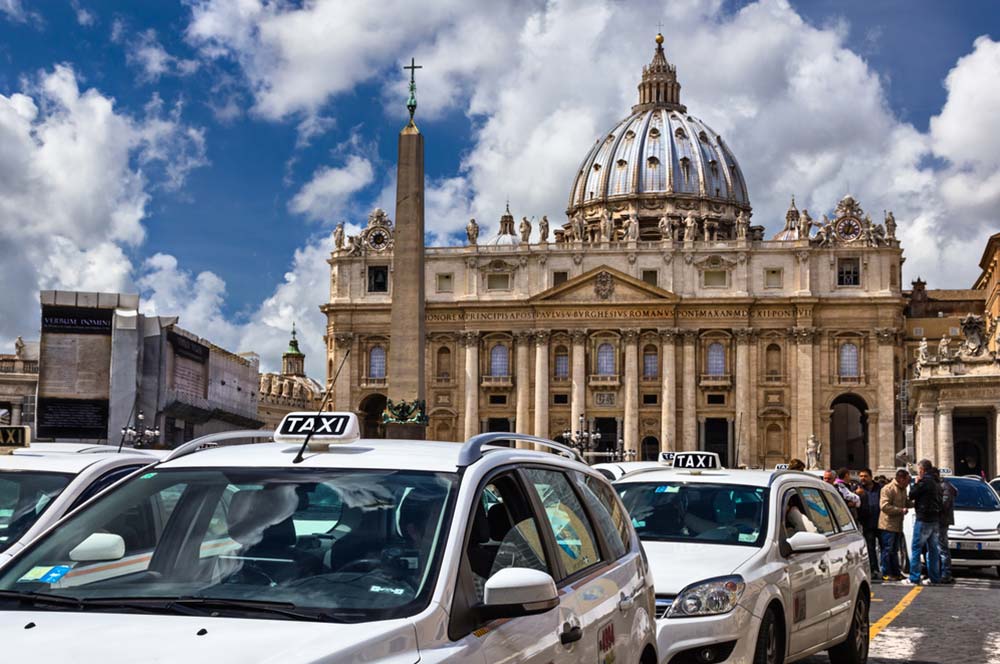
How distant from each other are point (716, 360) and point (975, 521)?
63460 mm

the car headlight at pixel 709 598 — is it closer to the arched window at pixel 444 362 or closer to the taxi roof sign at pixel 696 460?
the taxi roof sign at pixel 696 460

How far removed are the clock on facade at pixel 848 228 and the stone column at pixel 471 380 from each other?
23.3 meters

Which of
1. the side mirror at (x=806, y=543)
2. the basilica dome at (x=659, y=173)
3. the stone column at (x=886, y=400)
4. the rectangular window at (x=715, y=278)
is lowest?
the side mirror at (x=806, y=543)

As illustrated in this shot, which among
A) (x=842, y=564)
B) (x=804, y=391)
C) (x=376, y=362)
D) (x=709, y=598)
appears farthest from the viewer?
(x=376, y=362)

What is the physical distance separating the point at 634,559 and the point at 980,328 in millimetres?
44540

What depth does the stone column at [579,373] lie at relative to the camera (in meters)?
83.6

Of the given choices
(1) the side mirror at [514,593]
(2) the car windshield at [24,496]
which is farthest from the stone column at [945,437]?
(1) the side mirror at [514,593]

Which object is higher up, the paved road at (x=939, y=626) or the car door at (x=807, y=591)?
the car door at (x=807, y=591)

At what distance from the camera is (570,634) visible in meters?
5.12

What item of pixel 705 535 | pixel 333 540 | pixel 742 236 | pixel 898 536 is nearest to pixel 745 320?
pixel 742 236

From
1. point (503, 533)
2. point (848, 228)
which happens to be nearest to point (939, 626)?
point (503, 533)

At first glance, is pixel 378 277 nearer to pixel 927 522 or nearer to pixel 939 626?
pixel 927 522

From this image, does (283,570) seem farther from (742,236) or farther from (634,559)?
(742,236)

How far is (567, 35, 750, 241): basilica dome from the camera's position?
352 feet
